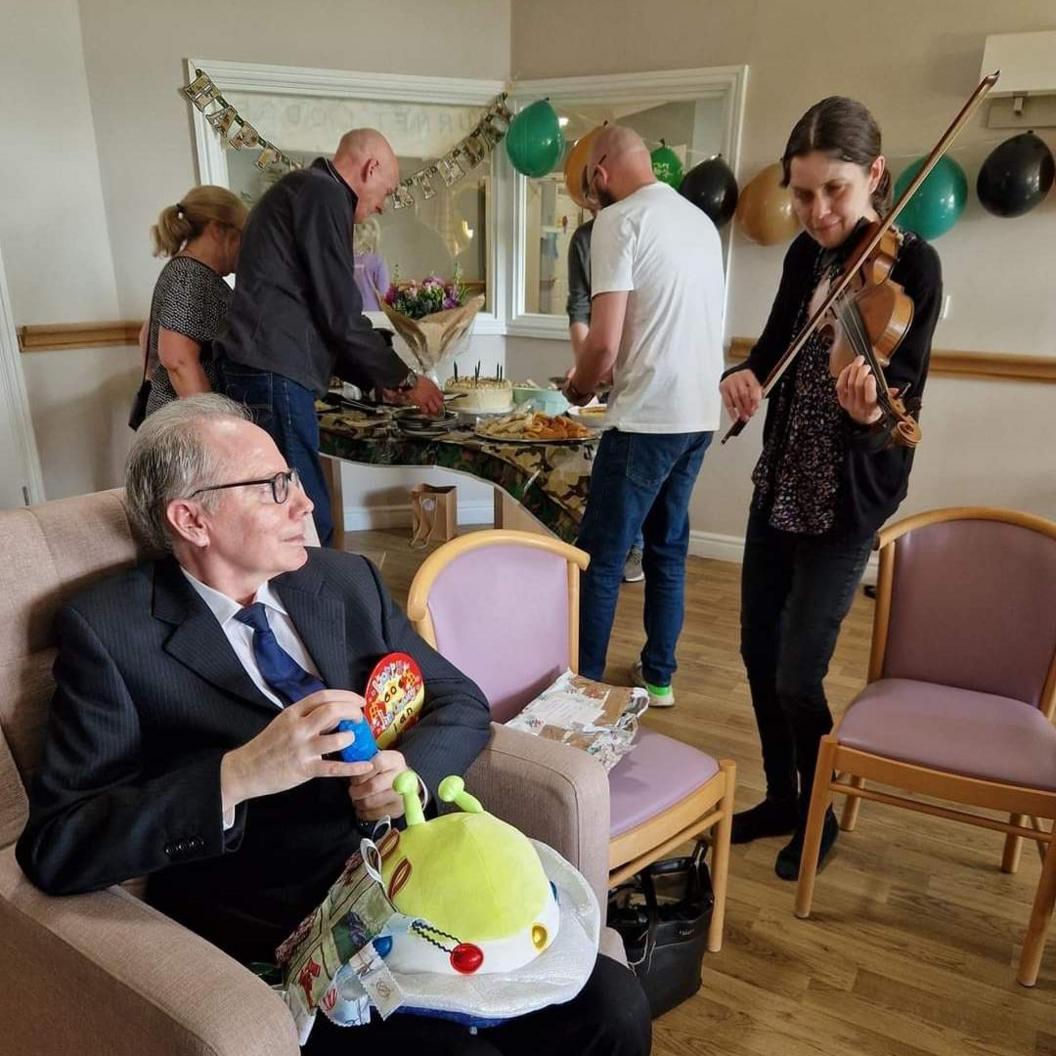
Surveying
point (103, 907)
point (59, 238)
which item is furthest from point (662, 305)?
point (59, 238)

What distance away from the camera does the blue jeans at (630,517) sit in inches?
84.2

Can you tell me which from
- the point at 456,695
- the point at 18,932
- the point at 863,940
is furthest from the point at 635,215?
the point at 18,932

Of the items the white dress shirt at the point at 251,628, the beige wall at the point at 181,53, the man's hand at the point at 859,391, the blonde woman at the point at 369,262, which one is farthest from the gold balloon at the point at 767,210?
the white dress shirt at the point at 251,628

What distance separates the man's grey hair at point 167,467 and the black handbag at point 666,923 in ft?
3.22

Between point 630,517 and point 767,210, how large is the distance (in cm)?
169

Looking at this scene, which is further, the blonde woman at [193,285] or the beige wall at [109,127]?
the beige wall at [109,127]

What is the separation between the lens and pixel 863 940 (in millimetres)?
1672

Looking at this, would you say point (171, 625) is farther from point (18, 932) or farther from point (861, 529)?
point (861, 529)

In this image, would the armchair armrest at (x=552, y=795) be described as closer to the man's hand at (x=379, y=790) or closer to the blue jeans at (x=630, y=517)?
the man's hand at (x=379, y=790)

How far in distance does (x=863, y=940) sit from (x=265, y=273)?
2.02m

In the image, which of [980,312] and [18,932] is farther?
[980,312]

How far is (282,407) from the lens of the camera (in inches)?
86.6

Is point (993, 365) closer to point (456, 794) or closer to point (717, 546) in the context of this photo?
point (717, 546)

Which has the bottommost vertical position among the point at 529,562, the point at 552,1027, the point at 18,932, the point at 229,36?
the point at 552,1027
